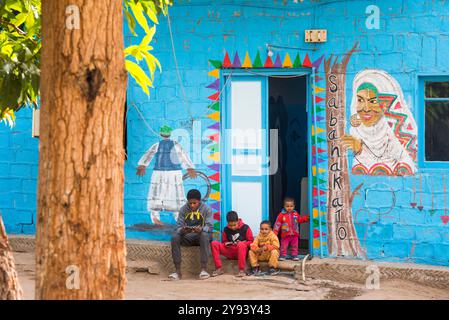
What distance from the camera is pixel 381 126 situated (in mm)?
8250

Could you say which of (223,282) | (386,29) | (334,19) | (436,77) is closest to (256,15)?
(334,19)

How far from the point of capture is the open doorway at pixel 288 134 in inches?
409

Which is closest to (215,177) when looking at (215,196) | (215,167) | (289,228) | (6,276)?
(215,167)

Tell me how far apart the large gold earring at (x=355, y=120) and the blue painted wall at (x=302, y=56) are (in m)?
0.44

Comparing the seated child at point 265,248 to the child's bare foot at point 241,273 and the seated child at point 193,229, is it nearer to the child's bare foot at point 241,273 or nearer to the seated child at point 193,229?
the child's bare foot at point 241,273

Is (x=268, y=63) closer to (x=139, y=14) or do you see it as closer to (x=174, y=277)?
(x=174, y=277)

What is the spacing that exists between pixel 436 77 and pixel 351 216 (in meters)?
1.88

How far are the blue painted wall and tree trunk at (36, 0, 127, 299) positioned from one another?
5.62 metres

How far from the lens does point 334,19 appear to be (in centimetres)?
834

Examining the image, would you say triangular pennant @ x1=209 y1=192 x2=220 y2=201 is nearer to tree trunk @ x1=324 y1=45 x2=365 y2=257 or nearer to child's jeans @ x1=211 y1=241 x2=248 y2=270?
child's jeans @ x1=211 y1=241 x2=248 y2=270

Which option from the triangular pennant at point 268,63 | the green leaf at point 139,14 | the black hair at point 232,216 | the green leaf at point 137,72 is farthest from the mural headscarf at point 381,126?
the green leaf at point 137,72

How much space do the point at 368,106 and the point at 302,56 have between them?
0.98m

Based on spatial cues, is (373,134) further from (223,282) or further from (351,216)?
(223,282)
